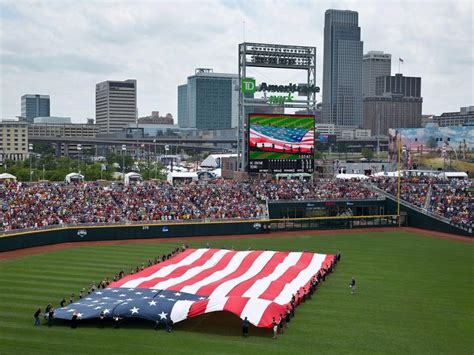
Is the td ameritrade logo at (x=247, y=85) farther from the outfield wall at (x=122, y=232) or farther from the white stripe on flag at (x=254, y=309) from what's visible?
the white stripe on flag at (x=254, y=309)

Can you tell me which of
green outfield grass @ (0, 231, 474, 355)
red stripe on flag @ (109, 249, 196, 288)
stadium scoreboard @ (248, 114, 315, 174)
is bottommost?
green outfield grass @ (0, 231, 474, 355)

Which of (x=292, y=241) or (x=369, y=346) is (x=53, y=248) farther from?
(x=369, y=346)

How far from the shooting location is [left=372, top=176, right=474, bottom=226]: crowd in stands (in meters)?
53.4

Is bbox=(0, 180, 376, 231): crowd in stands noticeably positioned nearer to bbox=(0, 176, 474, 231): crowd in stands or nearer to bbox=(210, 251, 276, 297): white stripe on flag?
bbox=(0, 176, 474, 231): crowd in stands

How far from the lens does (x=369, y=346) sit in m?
21.4

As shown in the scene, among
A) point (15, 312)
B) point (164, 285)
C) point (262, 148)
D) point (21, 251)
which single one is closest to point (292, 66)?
point (262, 148)

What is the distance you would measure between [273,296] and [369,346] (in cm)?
601

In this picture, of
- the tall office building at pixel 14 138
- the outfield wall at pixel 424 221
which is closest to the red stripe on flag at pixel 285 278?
the outfield wall at pixel 424 221

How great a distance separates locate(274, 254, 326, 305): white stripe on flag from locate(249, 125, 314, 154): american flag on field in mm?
23073

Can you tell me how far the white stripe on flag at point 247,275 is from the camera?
26.8 m

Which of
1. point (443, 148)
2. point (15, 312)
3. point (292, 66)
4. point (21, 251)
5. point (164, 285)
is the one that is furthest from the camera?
point (443, 148)

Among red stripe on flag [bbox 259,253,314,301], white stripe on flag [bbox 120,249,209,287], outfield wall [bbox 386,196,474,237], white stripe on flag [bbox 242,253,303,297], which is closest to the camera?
red stripe on flag [bbox 259,253,314,301]

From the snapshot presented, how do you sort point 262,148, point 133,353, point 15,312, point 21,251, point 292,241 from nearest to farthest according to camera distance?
point 133,353 < point 15,312 < point 21,251 < point 292,241 < point 262,148

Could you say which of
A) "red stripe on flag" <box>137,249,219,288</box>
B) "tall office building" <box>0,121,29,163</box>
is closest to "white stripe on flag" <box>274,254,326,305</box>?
"red stripe on flag" <box>137,249,219,288</box>
